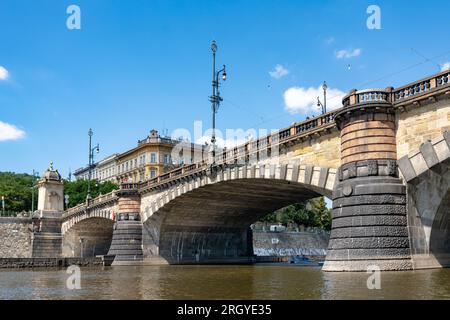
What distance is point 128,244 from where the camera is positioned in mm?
49594

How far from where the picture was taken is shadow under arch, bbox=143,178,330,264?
44156mm

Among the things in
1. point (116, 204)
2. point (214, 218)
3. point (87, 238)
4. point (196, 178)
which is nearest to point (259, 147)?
point (196, 178)

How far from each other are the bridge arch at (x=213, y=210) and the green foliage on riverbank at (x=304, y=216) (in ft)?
121

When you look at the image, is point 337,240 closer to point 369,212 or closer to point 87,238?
point 369,212

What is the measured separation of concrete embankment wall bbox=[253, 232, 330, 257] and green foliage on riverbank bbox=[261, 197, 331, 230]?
370cm

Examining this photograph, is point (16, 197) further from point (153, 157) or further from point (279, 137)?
point (279, 137)

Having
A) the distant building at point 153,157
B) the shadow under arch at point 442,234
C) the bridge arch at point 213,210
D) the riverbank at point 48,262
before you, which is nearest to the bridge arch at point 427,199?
the shadow under arch at point 442,234

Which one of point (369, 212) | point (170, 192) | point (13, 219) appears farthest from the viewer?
point (13, 219)

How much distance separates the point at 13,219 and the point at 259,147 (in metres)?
47.5

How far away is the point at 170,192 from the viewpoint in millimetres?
47000

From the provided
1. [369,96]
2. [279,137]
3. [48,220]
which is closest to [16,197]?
[48,220]

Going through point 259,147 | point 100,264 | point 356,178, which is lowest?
point 100,264

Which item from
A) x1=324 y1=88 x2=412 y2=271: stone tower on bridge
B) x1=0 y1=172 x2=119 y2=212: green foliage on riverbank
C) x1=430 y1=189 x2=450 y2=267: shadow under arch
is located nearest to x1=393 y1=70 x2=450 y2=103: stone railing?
x1=324 y1=88 x2=412 y2=271: stone tower on bridge
